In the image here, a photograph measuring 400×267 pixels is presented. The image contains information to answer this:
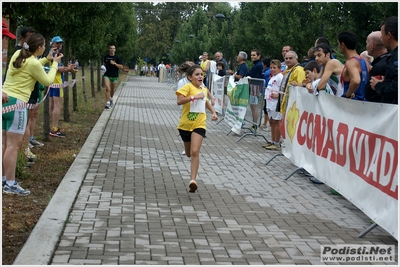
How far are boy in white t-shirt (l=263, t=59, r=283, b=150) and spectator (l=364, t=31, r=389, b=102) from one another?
463cm

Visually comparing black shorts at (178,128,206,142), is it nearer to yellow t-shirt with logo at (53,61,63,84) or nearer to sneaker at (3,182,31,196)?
sneaker at (3,182,31,196)

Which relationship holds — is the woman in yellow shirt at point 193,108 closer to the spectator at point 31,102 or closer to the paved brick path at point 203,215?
the paved brick path at point 203,215

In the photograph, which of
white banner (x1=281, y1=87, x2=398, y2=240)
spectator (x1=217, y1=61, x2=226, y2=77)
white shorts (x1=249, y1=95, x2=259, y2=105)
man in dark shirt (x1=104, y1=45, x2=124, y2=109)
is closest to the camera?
white banner (x1=281, y1=87, x2=398, y2=240)

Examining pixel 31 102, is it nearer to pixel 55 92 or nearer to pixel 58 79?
pixel 58 79

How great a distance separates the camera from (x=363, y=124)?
6723 mm

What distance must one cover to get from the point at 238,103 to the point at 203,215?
851 cm

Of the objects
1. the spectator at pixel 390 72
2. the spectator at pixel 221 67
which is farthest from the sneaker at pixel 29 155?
the spectator at pixel 221 67

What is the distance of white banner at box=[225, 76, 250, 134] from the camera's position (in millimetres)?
14805

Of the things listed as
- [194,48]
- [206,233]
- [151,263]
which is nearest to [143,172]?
[206,233]

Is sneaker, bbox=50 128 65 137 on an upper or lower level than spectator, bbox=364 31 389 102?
lower

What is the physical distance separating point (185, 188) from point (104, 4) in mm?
7976

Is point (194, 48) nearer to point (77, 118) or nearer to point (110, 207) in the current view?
point (77, 118)

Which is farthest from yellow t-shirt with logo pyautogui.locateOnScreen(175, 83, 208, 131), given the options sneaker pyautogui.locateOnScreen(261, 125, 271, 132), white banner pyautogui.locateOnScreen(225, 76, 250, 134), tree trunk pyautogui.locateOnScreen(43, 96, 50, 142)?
sneaker pyautogui.locateOnScreen(261, 125, 271, 132)

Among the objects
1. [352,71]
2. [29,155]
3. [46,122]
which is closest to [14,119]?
[29,155]
